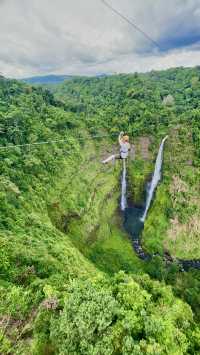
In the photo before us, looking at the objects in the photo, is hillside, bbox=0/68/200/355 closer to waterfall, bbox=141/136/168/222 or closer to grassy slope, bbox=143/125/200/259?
grassy slope, bbox=143/125/200/259

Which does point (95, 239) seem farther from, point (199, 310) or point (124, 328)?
point (124, 328)

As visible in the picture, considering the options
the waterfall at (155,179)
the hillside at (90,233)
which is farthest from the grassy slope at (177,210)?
the waterfall at (155,179)

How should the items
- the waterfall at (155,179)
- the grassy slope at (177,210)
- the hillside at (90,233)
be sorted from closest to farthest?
the hillside at (90,233), the grassy slope at (177,210), the waterfall at (155,179)

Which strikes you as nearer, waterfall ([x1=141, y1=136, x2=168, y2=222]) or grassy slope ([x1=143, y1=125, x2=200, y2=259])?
grassy slope ([x1=143, y1=125, x2=200, y2=259])

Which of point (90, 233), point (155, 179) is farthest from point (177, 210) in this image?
point (90, 233)

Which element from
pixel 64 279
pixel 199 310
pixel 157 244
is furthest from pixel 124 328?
pixel 157 244

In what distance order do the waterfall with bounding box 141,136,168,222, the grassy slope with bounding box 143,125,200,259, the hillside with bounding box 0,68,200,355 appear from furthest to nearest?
the waterfall with bounding box 141,136,168,222 → the grassy slope with bounding box 143,125,200,259 → the hillside with bounding box 0,68,200,355

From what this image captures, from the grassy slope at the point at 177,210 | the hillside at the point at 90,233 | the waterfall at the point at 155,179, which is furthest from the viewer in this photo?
the waterfall at the point at 155,179

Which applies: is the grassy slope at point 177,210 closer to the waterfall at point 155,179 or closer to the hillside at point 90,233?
the hillside at point 90,233

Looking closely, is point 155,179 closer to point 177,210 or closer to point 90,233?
point 177,210

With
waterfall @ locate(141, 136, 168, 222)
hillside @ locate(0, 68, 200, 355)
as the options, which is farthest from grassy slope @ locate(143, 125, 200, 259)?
waterfall @ locate(141, 136, 168, 222)
